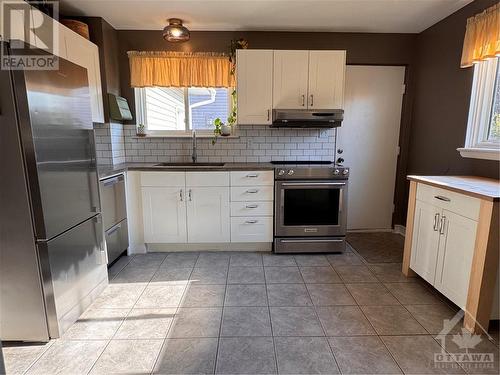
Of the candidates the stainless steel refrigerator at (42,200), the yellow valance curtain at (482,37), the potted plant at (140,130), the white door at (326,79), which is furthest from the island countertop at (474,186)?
the potted plant at (140,130)

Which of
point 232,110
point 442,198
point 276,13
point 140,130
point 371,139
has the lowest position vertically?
point 442,198

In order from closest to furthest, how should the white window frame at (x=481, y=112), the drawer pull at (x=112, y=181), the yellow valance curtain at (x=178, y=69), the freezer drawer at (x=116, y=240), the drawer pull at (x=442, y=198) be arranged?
the drawer pull at (x=442, y=198) → the white window frame at (x=481, y=112) → the drawer pull at (x=112, y=181) → the freezer drawer at (x=116, y=240) → the yellow valance curtain at (x=178, y=69)

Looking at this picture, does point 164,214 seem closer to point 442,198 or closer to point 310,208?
point 310,208

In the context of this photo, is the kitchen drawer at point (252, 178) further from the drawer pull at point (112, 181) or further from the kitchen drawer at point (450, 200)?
the kitchen drawer at point (450, 200)

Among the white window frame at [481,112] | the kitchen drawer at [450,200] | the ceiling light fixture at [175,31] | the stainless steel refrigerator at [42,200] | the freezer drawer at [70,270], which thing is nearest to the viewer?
the stainless steel refrigerator at [42,200]

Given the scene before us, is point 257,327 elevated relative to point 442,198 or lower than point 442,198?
lower

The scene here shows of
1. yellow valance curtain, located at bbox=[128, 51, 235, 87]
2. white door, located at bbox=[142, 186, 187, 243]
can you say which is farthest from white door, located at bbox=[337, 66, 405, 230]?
white door, located at bbox=[142, 186, 187, 243]

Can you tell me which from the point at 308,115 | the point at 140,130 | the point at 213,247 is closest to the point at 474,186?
the point at 308,115

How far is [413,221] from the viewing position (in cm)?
240

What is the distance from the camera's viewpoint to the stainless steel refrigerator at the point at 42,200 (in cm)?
147

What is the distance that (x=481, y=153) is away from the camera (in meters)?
2.37

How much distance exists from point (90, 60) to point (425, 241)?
3.37 metres

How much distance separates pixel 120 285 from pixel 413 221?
253 centimetres

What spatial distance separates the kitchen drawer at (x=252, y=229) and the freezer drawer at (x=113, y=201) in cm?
112
